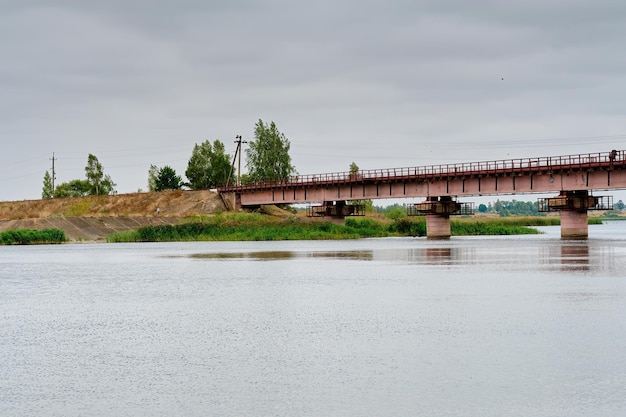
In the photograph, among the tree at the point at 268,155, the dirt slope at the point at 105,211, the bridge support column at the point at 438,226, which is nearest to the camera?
the dirt slope at the point at 105,211

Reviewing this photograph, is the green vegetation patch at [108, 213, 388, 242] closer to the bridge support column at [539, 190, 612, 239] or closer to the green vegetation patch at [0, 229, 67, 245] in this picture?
the green vegetation patch at [0, 229, 67, 245]

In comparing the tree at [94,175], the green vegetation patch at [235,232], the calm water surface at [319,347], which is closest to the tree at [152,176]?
the tree at [94,175]

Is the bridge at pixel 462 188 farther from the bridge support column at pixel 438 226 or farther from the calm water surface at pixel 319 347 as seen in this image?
the calm water surface at pixel 319 347

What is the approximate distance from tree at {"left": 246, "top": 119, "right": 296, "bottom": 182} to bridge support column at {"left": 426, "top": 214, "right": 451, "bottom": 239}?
44.4 meters

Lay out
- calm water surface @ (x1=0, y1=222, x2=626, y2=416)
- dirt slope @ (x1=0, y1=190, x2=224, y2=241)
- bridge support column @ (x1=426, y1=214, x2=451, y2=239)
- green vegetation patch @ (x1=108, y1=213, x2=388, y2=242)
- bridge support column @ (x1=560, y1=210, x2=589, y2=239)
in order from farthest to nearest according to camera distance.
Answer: bridge support column @ (x1=426, y1=214, x2=451, y2=239), dirt slope @ (x1=0, y1=190, x2=224, y2=241), green vegetation patch @ (x1=108, y1=213, x2=388, y2=242), bridge support column @ (x1=560, y1=210, x2=589, y2=239), calm water surface @ (x1=0, y1=222, x2=626, y2=416)

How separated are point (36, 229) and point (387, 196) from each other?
143ft

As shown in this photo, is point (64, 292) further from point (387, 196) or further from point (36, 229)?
point (387, 196)

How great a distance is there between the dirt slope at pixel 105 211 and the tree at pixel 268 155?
14044 mm

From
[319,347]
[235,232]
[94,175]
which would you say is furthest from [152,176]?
[319,347]

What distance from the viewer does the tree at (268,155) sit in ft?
478

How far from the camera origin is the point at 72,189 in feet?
590

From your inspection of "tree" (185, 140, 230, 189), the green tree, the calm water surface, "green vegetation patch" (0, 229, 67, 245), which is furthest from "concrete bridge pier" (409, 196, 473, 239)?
the green tree

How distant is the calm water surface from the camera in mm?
13164

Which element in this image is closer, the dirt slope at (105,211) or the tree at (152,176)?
the dirt slope at (105,211)
